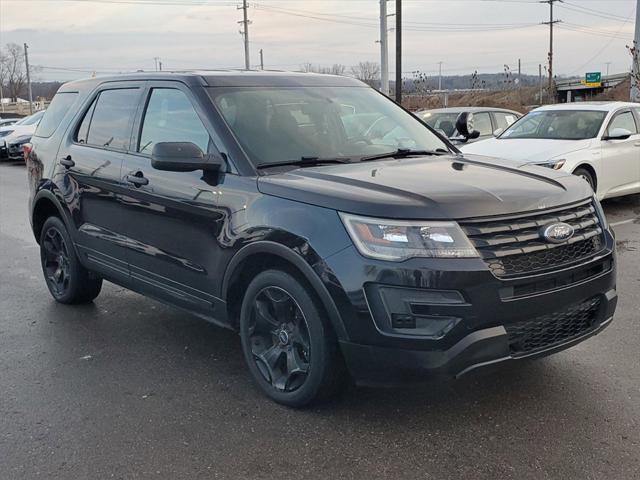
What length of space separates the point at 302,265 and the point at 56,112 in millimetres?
3605

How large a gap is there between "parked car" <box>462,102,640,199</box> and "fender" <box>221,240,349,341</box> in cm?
600

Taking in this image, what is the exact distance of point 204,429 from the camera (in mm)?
3562

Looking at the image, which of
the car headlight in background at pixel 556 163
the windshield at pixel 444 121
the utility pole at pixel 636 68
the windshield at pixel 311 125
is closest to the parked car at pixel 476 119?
the windshield at pixel 444 121

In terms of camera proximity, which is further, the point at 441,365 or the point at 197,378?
the point at 197,378

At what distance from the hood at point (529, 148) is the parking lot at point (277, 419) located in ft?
13.6

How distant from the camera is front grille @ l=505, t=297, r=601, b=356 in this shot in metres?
3.26

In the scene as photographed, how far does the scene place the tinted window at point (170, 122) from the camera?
13.9ft

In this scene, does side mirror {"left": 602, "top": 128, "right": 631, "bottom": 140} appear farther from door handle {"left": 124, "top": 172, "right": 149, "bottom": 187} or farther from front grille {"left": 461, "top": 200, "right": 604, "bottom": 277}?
door handle {"left": 124, "top": 172, "right": 149, "bottom": 187}

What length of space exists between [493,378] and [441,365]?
3.45 ft

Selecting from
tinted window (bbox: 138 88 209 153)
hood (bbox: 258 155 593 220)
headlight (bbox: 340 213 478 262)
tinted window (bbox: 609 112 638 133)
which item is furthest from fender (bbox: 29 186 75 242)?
tinted window (bbox: 609 112 638 133)

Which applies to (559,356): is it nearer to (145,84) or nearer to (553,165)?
(145,84)

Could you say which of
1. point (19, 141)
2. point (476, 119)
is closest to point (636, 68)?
point (476, 119)

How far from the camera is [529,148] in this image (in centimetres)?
925

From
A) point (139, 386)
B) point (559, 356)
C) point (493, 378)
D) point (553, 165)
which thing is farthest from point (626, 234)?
point (139, 386)
